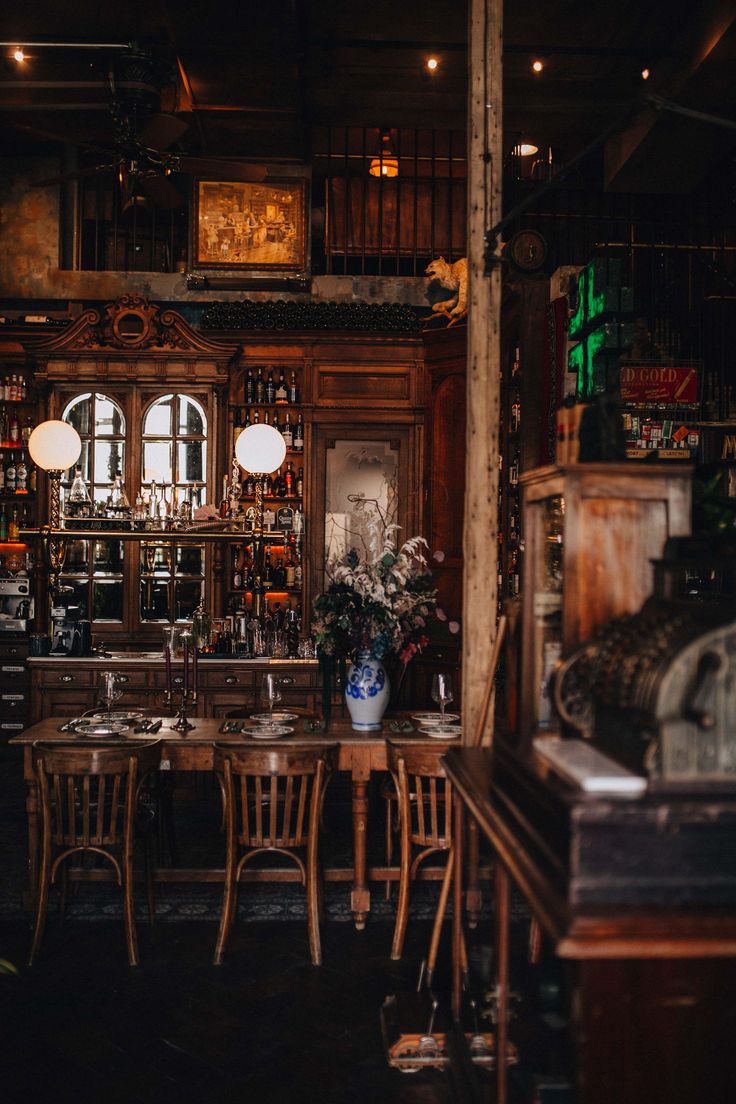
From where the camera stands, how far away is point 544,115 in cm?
757

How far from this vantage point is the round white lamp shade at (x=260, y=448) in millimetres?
6852

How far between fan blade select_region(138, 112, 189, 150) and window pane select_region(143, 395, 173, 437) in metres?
2.68

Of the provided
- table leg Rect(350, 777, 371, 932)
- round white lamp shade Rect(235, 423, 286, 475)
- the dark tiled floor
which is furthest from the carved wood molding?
the dark tiled floor

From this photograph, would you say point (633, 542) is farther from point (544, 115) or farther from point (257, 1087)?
point (544, 115)

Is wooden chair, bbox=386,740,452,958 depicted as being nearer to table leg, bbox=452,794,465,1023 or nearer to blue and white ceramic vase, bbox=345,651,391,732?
blue and white ceramic vase, bbox=345,651,391,732

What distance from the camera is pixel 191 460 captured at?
780 centimetres

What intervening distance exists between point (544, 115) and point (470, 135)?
14.2 ft

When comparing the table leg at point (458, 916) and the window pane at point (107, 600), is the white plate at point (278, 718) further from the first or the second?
the window pane at point (107, 600)

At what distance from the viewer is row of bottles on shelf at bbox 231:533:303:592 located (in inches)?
309

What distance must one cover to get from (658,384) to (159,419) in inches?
154

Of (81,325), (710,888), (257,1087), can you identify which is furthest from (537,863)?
(81,325)

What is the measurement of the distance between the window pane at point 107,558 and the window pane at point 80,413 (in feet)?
3.03

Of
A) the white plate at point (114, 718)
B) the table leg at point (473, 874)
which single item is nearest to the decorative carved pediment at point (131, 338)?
the white plate at point (114, 718)

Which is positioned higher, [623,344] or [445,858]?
[623,344]
